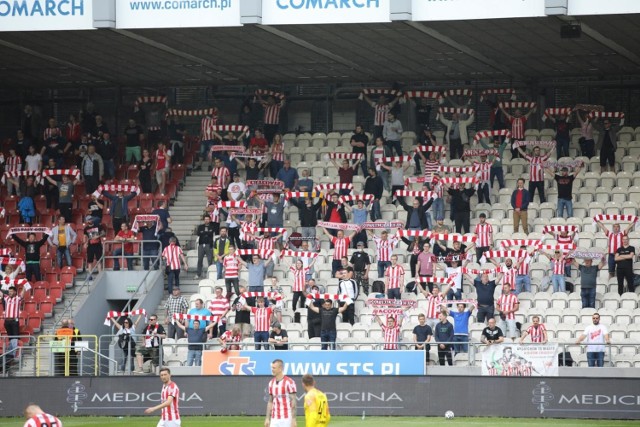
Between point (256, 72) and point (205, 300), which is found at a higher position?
point (256, 72)

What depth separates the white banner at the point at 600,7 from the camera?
29.2 meters

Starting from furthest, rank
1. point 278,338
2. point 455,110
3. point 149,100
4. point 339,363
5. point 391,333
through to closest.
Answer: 1. point 149,100
2. point 455,110
3. point 391,333
4. point 278,338
5. point 339,363

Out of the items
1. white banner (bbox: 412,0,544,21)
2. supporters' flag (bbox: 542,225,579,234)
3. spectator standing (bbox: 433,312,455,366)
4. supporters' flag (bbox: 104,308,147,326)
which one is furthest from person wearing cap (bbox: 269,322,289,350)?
white banner (bbox: 412,0,544,21)

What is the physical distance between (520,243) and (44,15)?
40.3 ft

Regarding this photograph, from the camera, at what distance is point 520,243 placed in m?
32.6

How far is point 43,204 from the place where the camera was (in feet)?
128

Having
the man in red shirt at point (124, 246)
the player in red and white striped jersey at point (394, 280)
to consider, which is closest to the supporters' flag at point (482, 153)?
the player in red and white striped jersey at point (394, 280)

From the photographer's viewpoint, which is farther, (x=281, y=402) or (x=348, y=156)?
(x=348, y=156)

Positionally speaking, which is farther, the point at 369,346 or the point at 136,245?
the point at 136,245

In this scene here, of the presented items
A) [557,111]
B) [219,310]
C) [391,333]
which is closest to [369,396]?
[391,333]

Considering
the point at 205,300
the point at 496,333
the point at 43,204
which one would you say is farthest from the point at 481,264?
the point at 43,204

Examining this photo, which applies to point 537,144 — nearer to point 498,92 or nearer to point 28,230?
point 498,92

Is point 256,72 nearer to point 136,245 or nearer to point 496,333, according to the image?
point 136,245

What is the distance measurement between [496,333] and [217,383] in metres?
5.82
